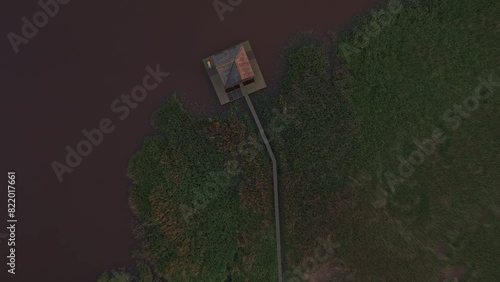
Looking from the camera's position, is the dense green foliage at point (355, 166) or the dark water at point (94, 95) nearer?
the dense green foliage at point (355, 166)

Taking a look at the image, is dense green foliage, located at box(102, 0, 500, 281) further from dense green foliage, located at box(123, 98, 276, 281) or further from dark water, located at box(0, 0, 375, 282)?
dark water, located at box(0, 0, 375, 282)

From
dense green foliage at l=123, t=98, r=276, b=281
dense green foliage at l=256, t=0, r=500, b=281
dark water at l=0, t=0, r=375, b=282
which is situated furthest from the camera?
dark water at l=0, t=0, r=375, b=282

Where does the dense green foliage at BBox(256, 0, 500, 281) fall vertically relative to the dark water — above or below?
below

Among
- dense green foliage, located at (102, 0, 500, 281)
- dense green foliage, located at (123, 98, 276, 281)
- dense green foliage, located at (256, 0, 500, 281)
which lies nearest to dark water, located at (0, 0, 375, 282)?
dense green foliage, located at (123, 98, 276, 281)

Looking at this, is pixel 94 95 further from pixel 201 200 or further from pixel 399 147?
pixel 399 147

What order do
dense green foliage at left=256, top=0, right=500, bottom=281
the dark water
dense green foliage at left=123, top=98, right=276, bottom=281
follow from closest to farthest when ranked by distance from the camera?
dense green foliage at left=256, top=0, right=500, bottom=281, dense green foliage at left=123, top=98, right=276, bottom=281, the dark water

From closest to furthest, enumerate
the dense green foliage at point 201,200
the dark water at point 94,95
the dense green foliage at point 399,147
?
the dense green foliage at point 399,147 → the dense green foliage at point 201,200 → the dark water at point 94,95

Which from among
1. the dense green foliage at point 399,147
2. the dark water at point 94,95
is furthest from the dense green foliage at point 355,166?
the dark water at point 94,95

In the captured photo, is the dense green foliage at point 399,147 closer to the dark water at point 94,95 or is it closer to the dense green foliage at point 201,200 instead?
the dense green foliage at point 201,200

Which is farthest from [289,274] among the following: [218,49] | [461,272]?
[218,49]
